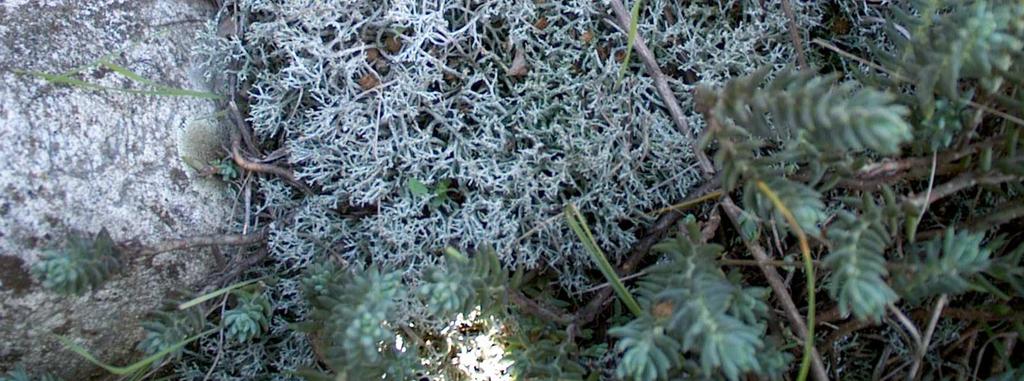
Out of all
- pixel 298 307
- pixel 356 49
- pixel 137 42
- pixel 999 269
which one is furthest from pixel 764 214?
pixel 137 42

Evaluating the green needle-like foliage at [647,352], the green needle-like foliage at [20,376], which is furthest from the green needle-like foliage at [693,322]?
the green needle-like foliage at [20,376]

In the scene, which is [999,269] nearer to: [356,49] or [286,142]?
[356,49]

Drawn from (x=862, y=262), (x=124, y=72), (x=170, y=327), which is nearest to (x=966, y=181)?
(x=862, y=262)

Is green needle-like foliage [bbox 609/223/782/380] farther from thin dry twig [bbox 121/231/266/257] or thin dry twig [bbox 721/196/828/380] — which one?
thin dry twig [bbox 121/231/266/257]

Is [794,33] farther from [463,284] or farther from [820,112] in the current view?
[463,284]

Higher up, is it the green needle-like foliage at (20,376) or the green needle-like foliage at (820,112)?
Result: the green needle-like foliage at (820,112)

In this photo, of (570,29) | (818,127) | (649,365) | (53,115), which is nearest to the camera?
(818,127)

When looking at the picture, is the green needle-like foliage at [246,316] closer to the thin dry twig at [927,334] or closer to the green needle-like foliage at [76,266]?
the green needle-like foliage at [76,266]
